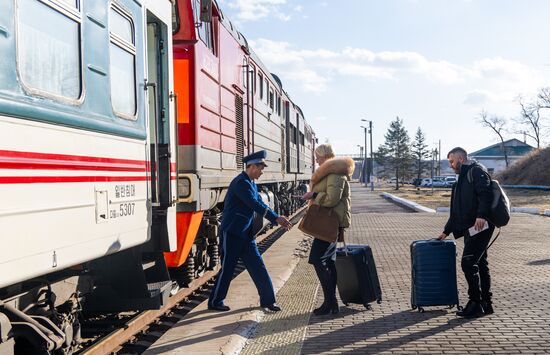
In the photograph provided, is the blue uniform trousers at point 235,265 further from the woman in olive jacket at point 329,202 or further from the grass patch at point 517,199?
the grass patch at point 517,199

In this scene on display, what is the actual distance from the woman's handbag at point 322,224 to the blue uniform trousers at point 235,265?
2.24 feet

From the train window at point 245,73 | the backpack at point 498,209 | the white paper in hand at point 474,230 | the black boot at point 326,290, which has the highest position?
the train window at point 245,73

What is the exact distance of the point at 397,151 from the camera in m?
88.2

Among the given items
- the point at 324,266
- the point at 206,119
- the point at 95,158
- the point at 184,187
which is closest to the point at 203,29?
the point at 206,119

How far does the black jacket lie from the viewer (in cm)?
668

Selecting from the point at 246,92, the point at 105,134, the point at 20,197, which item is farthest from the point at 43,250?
the point at 246,92

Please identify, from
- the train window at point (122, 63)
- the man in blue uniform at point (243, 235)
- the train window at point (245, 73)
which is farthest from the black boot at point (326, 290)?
the train window at point (245, 73)

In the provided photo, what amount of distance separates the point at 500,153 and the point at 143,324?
435 ft

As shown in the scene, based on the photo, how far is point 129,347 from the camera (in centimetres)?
620

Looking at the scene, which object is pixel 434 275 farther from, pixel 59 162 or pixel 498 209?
pixel 59 162

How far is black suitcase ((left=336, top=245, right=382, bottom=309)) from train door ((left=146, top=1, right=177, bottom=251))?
2105 mm

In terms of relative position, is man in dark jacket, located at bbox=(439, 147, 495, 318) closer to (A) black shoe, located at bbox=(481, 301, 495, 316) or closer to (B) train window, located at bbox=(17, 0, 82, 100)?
(A) black shoe, located at bbox=(481, 301, 495, 316)

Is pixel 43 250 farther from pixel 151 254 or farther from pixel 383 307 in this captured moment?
pixel 383 307

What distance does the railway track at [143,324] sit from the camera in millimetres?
5824
